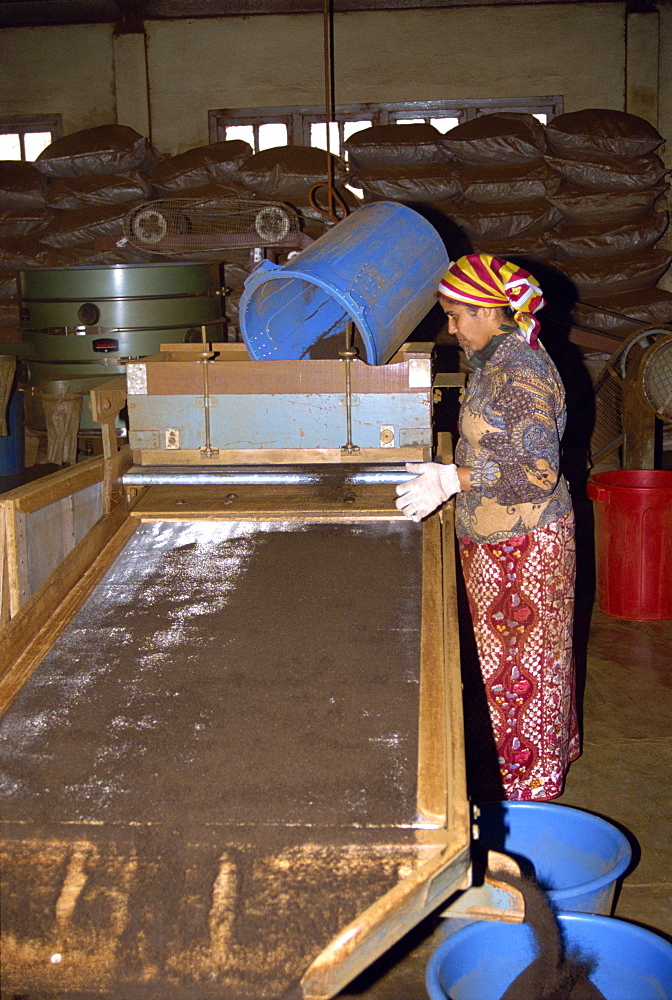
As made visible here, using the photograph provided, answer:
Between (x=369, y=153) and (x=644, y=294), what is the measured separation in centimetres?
246

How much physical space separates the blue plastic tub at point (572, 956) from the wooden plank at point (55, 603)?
105 centimetres

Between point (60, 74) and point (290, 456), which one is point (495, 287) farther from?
point (60, 74)

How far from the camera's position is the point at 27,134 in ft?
30.0

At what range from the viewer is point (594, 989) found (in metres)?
1.95

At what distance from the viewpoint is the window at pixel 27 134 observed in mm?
9031

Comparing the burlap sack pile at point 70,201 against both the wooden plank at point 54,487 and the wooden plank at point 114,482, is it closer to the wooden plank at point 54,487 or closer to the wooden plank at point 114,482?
the wooden plank at point 54,487

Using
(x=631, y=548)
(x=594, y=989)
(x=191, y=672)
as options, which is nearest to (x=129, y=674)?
(x=191, y=672)

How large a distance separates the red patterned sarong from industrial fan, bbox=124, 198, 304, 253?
13.2ft

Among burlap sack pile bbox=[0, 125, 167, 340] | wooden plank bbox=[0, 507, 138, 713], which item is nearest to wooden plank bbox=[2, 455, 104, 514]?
wooden plank bbox=[0, 507, 138, 713]

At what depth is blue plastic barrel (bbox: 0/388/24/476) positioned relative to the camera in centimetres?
700

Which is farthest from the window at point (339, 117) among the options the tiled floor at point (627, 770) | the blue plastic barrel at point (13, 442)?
the tiled floor at point (627, 770)

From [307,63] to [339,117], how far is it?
1.87 feet

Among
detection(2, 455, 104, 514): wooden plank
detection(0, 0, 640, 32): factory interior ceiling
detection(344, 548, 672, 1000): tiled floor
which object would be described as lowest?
detection(344, 548, 672, 1000): tiled floor

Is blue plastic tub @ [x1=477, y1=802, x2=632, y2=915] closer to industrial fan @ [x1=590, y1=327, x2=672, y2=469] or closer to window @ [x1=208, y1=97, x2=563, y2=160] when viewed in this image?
industrial fan @ [x1=590, y1=327, x2=672, y2=469]
